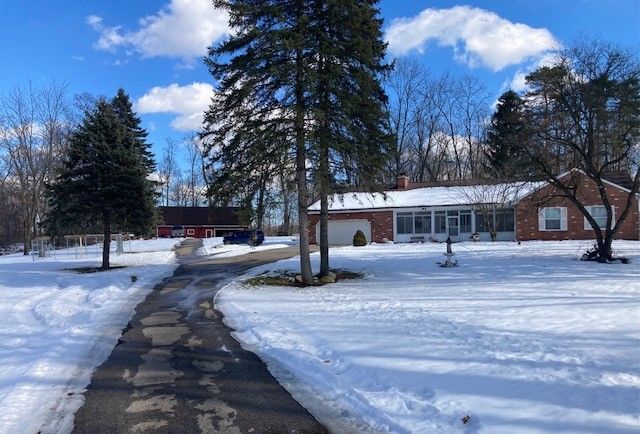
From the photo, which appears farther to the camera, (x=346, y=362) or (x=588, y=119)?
(x=588, y=119)

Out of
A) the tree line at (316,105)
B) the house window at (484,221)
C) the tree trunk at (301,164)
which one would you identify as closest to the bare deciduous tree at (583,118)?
the tree line at (316,105)

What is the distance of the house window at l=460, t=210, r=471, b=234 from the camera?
3844cm

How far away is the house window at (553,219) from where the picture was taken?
35.1 m

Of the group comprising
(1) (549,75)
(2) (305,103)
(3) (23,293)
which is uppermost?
(1) (549,75)

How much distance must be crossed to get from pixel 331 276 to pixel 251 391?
12.0m

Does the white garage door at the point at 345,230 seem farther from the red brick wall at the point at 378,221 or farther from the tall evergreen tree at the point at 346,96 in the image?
the tall evergreen tree at the point at 346,96

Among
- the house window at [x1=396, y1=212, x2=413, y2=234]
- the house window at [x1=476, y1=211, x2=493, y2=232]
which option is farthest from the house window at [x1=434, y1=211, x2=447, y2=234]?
the house window at [x1=476, y1=211, x2=493, y2=232]

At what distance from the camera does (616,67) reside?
729 inches

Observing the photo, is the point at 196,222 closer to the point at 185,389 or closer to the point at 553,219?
the point at 553,219

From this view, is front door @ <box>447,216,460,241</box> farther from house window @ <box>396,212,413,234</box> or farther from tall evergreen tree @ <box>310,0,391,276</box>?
tall evergreen tree @ <box>310,0,391,276</box>

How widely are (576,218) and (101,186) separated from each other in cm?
3066

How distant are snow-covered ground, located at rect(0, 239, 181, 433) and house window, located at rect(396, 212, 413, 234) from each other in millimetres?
22691

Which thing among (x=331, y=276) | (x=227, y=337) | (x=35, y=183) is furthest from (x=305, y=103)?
(x=35, y=183)

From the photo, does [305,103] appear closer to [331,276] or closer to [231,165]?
[231,165]
